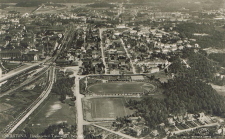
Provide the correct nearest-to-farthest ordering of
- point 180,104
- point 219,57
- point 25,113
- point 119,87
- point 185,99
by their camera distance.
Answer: point 25,113 → point 180,104 → point 185,99 → point 119,87 → point 219,57

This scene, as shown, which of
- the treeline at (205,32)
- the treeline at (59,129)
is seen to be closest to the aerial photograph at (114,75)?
the treeline at (59,129)

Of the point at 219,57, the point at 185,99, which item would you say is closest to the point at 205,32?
the point at 219,57

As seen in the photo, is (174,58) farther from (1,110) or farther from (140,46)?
(1,110)

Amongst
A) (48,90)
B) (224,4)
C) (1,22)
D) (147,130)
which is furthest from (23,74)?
(224,4)

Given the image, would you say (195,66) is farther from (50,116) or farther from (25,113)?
(25,113)

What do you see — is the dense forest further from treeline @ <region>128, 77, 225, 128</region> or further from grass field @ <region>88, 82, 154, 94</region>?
grass field @ <region>88, 82, 154, 94</region>

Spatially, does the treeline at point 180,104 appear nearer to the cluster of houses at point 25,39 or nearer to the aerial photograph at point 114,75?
the aerial photograph at point 114,75

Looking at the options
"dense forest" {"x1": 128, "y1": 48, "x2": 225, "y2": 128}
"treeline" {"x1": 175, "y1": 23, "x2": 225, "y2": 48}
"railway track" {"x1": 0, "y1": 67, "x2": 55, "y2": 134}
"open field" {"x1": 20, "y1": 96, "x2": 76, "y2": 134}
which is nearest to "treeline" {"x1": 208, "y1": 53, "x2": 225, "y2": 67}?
"dense forest" {"x1": 128, "y1": 48, "x2": 225, "y2": 128}
